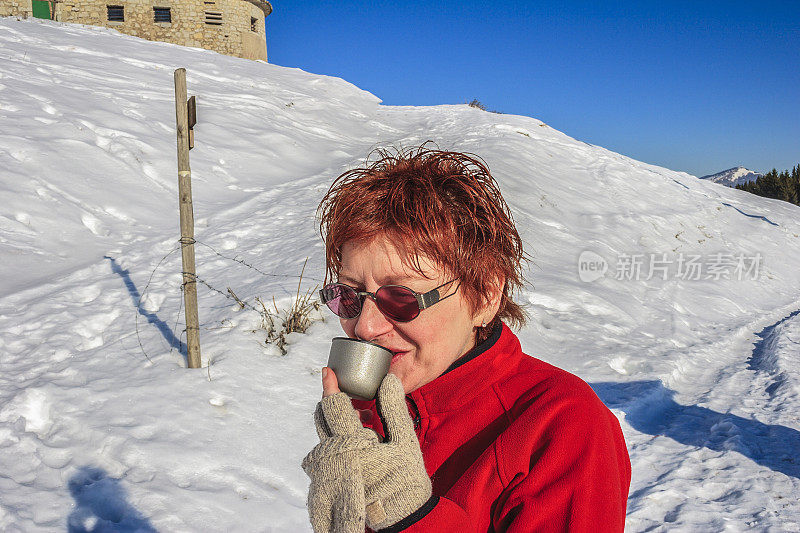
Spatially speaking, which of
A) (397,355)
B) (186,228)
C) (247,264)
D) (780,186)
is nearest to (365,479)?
(397,355)

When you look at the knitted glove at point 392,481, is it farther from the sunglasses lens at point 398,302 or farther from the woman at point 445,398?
the sunglasses lens at point 398,302

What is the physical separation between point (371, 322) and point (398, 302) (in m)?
0.08

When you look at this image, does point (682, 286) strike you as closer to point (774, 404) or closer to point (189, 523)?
point (774, 404)

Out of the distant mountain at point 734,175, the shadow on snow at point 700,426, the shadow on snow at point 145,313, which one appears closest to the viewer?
the shadow on snow at point 700,426

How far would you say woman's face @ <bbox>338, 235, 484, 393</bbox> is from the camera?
125cm

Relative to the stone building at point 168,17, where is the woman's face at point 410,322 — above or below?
below

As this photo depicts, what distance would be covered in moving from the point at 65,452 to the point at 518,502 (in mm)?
3086

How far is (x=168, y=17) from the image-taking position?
81.7 ft

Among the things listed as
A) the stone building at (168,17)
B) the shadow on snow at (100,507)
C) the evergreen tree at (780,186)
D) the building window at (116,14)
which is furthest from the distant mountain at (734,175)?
the shadow on snow at (100,507)

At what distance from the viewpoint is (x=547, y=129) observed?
17922 mm

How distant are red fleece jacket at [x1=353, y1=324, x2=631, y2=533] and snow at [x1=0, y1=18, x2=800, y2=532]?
200 cm

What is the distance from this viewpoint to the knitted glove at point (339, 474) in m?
0.97

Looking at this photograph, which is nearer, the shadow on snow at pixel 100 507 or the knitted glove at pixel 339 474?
the knitted glove at pixel 339 474

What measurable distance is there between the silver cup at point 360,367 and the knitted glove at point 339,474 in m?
0.06
